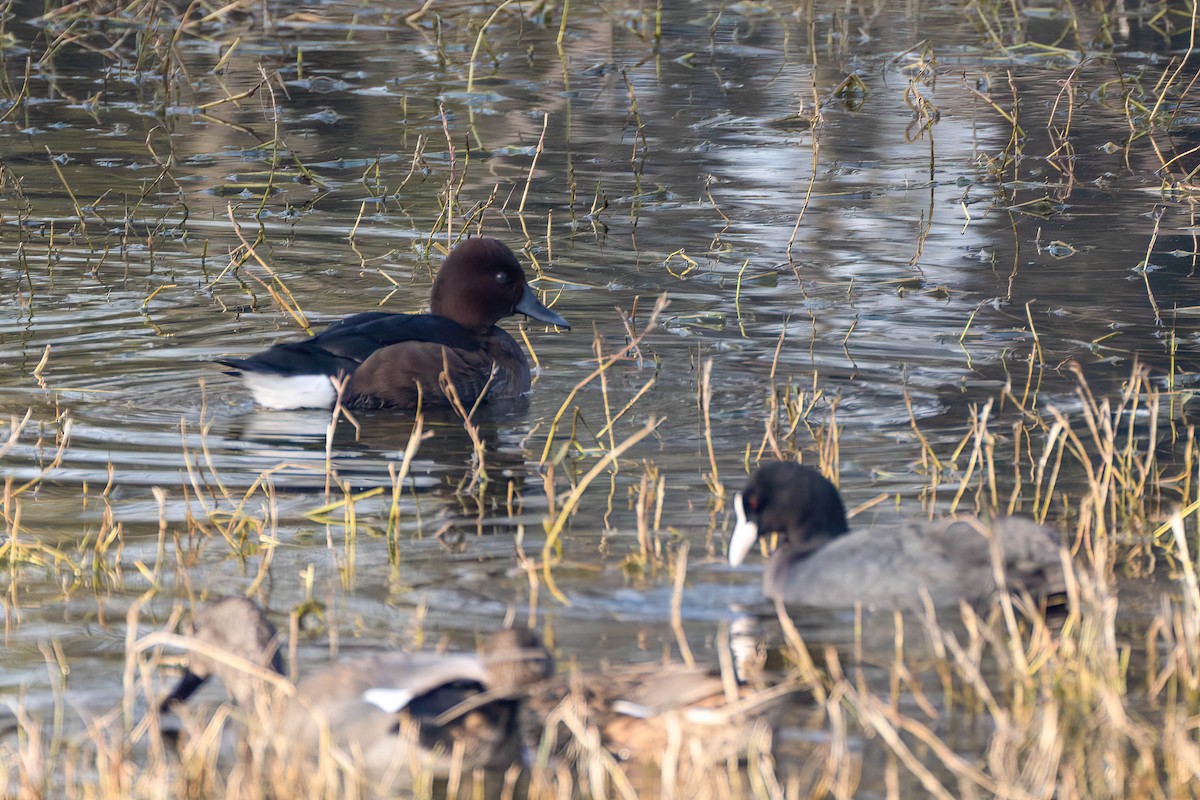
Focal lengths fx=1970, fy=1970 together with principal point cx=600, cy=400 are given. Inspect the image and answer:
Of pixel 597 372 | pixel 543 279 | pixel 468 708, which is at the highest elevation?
pixel 597 372

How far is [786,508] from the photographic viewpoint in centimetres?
617

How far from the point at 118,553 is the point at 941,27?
15607 millimetres

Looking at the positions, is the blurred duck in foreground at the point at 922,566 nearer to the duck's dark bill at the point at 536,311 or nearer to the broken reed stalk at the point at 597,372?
the broken reed stalk at the point at 597,372

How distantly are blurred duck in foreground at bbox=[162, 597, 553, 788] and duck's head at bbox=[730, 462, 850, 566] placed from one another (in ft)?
4.50

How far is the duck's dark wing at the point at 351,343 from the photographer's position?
873 cm

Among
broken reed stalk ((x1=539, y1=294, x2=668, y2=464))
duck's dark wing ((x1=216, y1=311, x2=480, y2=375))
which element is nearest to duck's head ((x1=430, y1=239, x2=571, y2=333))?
duck's dark wing ((x1=216, y1=311, x2=480, y2=375))

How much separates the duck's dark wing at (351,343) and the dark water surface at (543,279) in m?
0.30

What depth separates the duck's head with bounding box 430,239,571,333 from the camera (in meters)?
9.61

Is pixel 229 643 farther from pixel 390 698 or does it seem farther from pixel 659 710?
pixel 659 710

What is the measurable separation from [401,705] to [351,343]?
445 cm

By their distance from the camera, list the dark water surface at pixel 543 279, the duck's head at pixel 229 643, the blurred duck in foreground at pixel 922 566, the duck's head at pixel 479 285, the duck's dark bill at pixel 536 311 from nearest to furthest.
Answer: the duck's head at pixel 229 643, the blurred duck in foreground at pixel 922 566, the dark water surface at pixel 543 279, the duck's head at pixel 479 285, the duck's dark bill at pixel 536 311

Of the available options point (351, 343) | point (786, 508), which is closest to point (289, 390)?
point (351, 343)

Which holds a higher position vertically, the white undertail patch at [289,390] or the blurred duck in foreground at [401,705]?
the blurred duck in foreground at [401,705]

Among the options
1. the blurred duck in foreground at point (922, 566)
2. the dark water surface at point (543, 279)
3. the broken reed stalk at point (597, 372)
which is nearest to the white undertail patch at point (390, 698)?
the dark water surface at point (543, 279)
